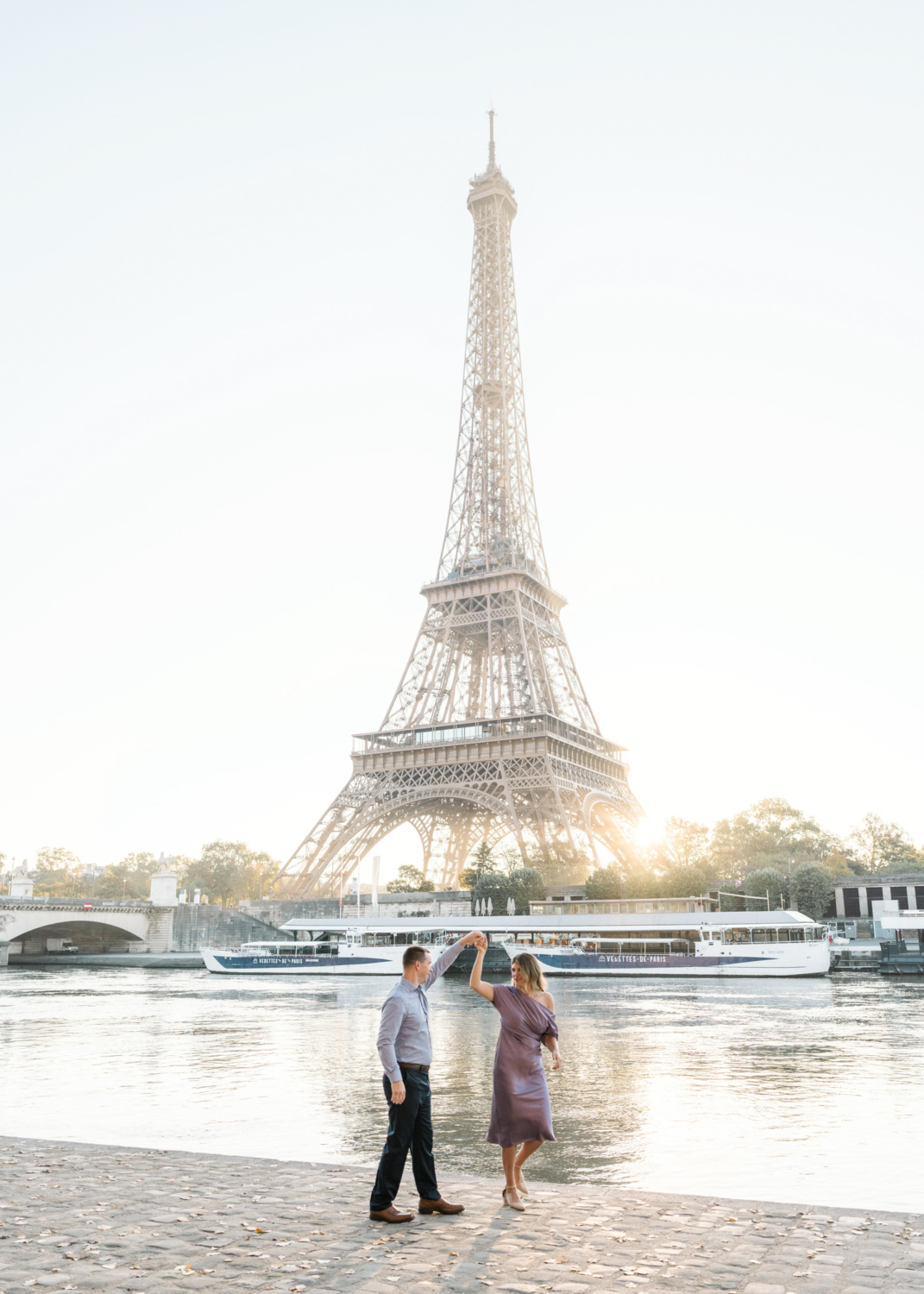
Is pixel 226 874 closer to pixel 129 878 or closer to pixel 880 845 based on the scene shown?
pixel 129 878

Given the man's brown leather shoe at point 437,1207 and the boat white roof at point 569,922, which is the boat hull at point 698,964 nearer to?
the boat white roof at point 569,922

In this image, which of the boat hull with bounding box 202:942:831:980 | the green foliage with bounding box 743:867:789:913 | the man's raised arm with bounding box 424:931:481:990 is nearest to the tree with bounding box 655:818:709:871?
the green foliage with bounding box 743:867:789:913

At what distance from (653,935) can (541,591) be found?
105ft

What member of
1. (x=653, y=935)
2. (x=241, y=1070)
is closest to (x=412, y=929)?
(x=653, y=935)

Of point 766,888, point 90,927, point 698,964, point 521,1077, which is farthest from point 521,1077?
point 90,927

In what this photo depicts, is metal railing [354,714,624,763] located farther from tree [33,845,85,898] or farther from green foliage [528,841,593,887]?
tree [33,845,85,898]

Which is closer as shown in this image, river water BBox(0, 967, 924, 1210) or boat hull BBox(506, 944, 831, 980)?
river water BBox(0, 967, 924, 1210)

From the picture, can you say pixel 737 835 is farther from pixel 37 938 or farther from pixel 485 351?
pixel 37 938

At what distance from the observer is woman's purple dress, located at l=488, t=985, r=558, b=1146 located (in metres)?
8.34

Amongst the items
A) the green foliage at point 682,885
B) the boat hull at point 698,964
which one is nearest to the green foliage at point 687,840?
the green foliage at point 682,885

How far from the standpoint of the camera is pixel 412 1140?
8148 mm

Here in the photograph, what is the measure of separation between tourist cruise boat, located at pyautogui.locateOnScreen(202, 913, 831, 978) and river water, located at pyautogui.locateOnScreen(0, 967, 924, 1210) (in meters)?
16.8

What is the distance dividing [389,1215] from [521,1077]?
1448 mm

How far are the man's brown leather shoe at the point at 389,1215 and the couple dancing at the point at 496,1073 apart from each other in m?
0.16
